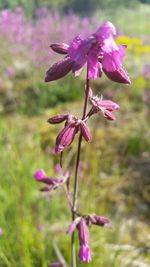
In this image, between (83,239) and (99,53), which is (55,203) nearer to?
(83,239)

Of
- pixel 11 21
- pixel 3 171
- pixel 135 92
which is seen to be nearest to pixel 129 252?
pixel 3 171

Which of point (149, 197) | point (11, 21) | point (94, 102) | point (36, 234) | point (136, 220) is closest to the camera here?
point (94, 102)

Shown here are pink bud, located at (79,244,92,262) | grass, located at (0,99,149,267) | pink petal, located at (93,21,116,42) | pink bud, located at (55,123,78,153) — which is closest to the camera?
pink petal, located at (93,21,116,42)

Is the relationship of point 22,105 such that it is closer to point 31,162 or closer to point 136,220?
point 31,162

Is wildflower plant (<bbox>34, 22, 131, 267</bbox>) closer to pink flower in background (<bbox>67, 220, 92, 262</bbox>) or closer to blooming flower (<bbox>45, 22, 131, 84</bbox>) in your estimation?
blooming flower (<bbox>45, 22, 131, 84</bbox>)

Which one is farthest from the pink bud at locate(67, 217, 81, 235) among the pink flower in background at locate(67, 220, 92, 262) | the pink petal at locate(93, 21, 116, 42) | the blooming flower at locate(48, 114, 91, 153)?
the pink petal at locate(93, 21, 116, 42)

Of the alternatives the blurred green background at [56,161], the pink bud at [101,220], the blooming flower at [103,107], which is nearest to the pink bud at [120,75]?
the blooming flower at [103,107]
